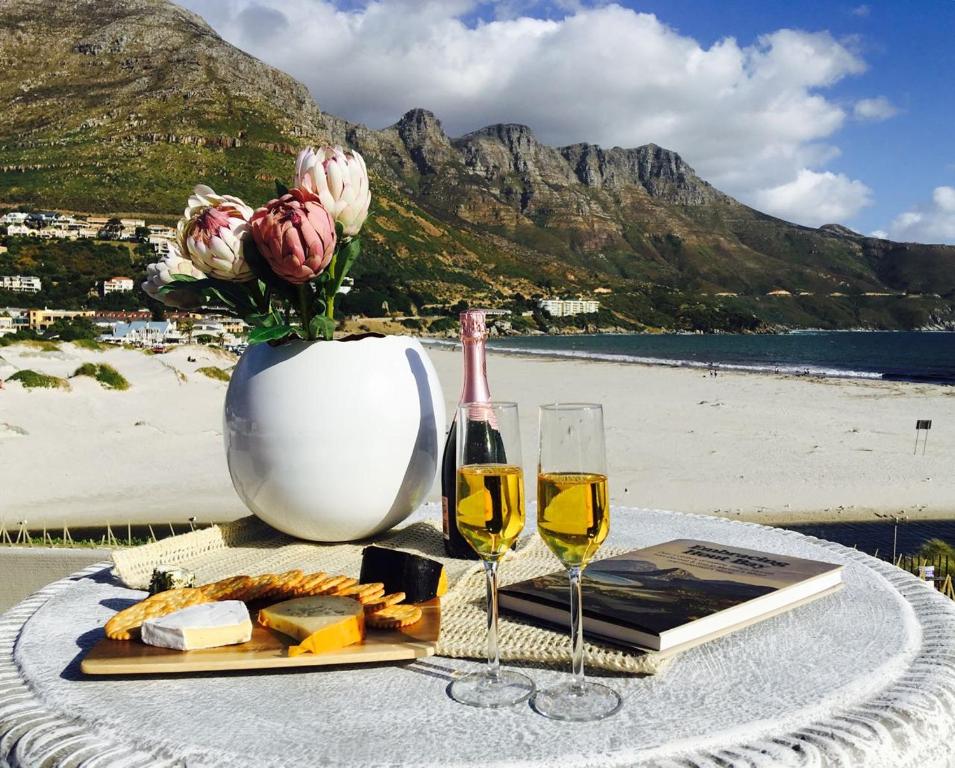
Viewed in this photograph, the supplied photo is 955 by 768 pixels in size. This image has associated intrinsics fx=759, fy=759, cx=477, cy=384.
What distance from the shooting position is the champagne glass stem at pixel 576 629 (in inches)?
42.8

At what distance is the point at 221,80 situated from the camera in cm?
8931

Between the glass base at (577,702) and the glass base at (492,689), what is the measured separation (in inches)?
1.2

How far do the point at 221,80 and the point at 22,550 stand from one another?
96860 millimetres

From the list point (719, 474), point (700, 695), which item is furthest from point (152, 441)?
point (700, 695)

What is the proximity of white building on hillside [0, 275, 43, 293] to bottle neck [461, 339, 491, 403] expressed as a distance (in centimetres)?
5243

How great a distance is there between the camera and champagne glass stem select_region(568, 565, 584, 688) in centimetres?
109

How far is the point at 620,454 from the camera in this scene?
15227 millimetres

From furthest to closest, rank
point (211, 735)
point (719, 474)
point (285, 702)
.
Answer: point (719, 474), point (285, 702), point (211, 735)

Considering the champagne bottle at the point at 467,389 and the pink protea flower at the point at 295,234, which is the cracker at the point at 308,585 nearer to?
the champagne bottle at the point at 467,389

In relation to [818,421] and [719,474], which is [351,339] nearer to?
[719,474]

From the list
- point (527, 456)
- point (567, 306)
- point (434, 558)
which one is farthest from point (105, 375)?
point (567, 306)

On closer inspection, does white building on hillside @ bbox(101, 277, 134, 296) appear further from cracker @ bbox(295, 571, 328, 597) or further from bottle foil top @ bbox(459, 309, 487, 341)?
cracker @ bbox(295, 571, 328, 597)

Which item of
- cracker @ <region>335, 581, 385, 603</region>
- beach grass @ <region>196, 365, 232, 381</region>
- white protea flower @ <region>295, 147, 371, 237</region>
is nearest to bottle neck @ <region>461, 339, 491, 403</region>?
white protea flower @ <region>295, 147, 371, 237</region>

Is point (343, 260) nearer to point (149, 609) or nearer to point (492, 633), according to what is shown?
point (149, 609)
